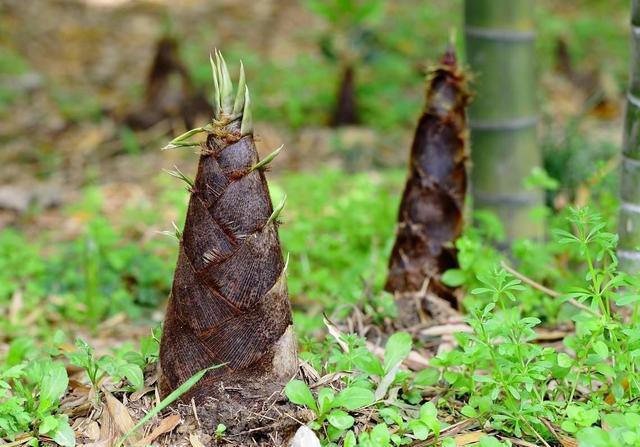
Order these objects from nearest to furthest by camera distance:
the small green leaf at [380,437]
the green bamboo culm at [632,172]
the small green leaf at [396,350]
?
the small green leaf at [380,437], the small green leaf at [396,350], the green bamboo culm at [632,172]

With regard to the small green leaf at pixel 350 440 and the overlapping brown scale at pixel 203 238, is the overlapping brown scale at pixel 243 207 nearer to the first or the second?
the overlapping brown scale at pixel 203 238

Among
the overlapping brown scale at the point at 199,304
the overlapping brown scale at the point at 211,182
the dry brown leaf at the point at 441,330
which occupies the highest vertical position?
the overlapping brown scale at the point at 211,182

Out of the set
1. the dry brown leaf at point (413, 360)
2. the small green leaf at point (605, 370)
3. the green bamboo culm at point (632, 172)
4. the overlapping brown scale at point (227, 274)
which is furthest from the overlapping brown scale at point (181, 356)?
the green bamboo culm at point (632, 172)

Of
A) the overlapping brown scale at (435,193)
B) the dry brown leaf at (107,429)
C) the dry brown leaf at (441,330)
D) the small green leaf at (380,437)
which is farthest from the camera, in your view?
the overlapping brown scale at (435,193)

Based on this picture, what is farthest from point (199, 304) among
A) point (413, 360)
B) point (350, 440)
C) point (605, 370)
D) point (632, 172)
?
point (632, 172)

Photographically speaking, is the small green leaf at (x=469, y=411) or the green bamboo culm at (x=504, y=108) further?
the green bamboo culm at (x=504, y=108)

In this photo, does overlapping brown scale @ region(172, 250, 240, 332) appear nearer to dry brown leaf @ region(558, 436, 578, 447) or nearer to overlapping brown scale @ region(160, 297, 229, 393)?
overlapping brown scale @ region(160, 297, 229, 393)

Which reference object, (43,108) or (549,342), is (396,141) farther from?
(549,342)
